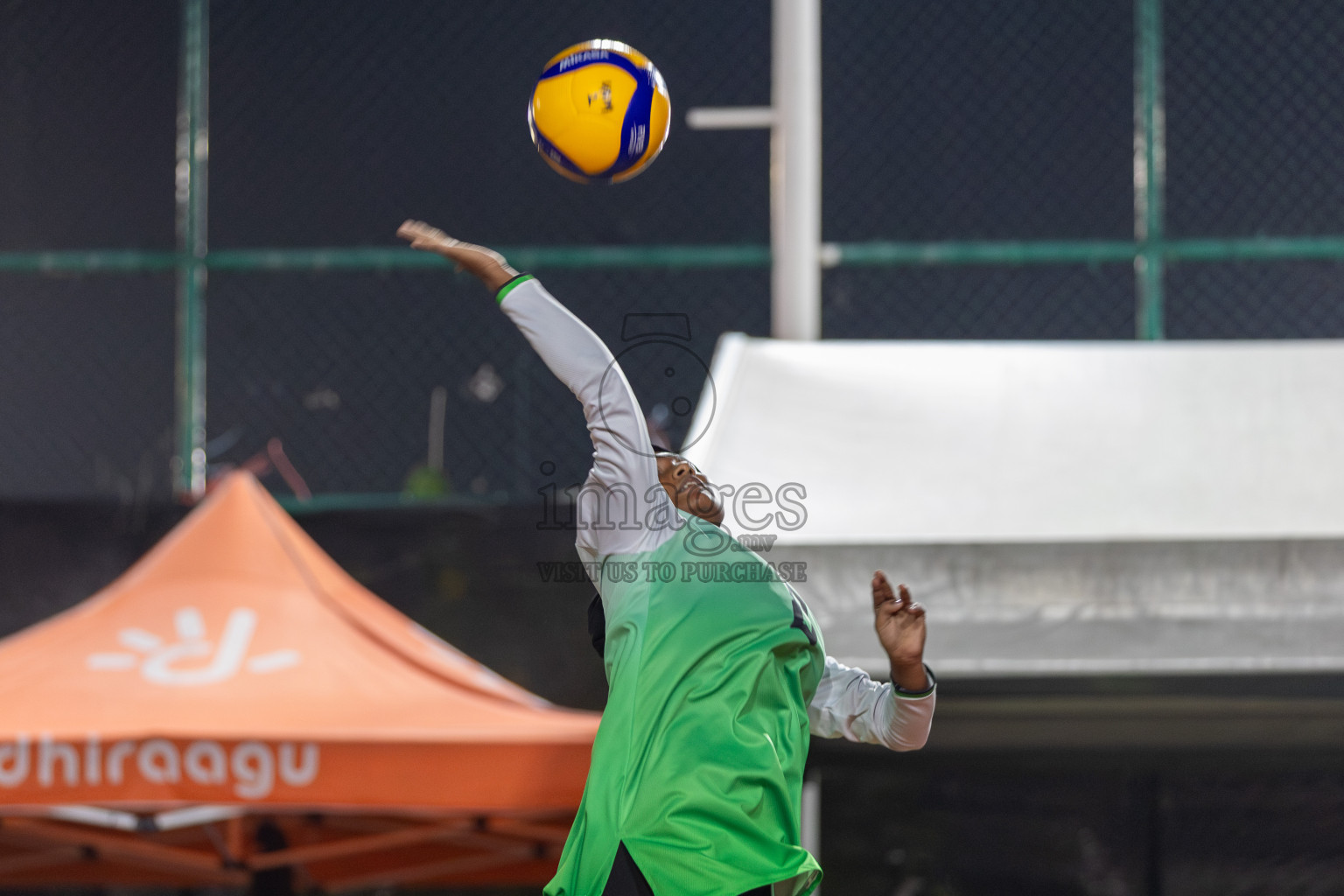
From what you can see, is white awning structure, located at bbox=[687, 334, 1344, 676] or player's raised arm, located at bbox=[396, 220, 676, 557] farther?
white awning structure, located at bbox=[687, 334, 1344, 676]

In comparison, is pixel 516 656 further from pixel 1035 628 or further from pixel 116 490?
pixel 1035 628

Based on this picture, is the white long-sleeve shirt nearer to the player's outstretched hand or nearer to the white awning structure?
the player's outstretched hand

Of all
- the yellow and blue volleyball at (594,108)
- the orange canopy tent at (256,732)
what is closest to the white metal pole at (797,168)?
the orange canopy tent at (256,732)

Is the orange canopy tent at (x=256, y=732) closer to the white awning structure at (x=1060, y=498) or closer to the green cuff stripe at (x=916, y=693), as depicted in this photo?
the white awning structure at (x=1060, y=498)

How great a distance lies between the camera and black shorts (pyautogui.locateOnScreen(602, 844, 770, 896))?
1904 millimetres

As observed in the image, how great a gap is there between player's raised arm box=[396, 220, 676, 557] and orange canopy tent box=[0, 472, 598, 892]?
42.6 inches

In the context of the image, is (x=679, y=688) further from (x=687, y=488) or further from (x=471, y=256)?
(x=471, y=256)

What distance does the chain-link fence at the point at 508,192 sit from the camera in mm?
5293

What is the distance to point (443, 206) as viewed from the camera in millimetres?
5500

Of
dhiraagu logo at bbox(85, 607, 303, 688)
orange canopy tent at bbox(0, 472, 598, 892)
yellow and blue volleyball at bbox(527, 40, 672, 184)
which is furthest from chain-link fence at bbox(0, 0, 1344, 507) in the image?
yellow and blue volleyball at bbox(527, 40, 672, 184)

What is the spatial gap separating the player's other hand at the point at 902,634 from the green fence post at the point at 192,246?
321cm

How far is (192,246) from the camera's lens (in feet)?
15.8

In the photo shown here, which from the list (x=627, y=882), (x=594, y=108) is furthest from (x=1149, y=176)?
(x=627, y=882)

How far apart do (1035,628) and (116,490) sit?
2.97 meters
